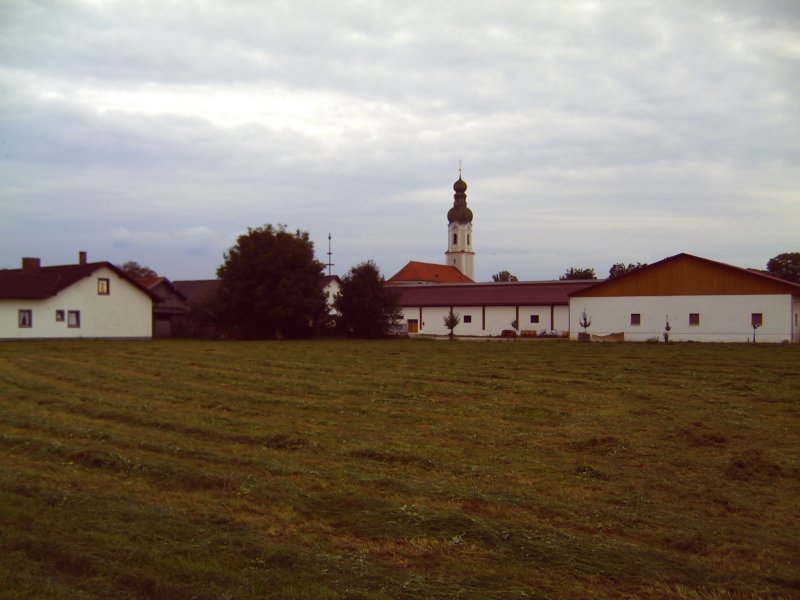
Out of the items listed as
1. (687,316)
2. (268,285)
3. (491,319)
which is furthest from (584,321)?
(268,285)

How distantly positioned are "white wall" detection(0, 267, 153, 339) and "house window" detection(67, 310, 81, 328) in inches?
6.4

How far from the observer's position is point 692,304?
51.3 meters

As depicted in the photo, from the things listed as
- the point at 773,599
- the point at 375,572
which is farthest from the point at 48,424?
the point at 773,599

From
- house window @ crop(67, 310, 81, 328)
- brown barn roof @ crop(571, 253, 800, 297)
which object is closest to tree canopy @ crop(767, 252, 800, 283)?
brown barn roof @ crop(571, 253, 800, 297)

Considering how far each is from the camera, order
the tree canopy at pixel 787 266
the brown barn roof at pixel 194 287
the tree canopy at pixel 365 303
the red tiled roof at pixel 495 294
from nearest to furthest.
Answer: the tree canopy at pixel 365 303, the red tiled roof at pixel 495 294, the brown barn roof at pixel 194 287, the tree canopy at pixel 787 266

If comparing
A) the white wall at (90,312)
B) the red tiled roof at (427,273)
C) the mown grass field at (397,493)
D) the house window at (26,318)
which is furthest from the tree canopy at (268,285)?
the red tiled roof at (427,273)

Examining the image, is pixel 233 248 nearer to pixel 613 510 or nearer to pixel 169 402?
pixel 169 402

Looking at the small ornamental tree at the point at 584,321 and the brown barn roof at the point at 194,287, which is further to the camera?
the brown barn roof at the point at 194,287

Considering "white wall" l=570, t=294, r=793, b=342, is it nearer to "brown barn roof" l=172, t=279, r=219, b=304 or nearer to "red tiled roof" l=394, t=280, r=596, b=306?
"red tiled roof" l=394, t=280, r=596, b=306

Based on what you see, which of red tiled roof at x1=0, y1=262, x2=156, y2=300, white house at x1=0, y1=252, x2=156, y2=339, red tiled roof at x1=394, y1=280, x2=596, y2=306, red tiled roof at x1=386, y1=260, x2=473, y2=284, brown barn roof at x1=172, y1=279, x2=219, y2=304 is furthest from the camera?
red tiled roof at x1=386, y1=260, x2=473, y2=284

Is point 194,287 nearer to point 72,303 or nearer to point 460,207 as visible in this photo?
point 72,303

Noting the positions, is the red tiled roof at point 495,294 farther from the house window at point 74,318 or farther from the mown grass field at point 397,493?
the mown grass field at point 397,493

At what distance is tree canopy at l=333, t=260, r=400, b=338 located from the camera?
5862cm

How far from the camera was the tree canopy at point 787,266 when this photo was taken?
90.7 meters
